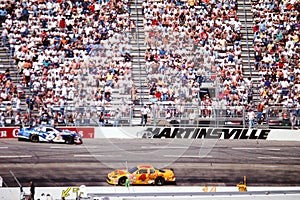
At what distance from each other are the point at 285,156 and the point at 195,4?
28.1ft

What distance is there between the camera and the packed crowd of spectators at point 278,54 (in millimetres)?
27000

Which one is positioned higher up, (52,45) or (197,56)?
(52,45)

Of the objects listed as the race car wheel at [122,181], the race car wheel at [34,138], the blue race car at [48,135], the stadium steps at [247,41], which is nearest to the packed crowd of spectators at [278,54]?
the stadium steps at [247,41]

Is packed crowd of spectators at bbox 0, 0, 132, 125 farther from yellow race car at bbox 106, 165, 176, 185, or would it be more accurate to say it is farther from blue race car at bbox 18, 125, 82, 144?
yellow race car at bbox 106, 165, 176, 185

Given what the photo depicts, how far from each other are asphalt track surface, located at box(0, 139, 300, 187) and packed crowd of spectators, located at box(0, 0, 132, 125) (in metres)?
1.26

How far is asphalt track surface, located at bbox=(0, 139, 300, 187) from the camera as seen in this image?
22203mm

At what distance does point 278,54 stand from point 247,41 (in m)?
1.57

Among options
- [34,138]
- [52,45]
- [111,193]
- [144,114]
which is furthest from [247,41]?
[111,193]

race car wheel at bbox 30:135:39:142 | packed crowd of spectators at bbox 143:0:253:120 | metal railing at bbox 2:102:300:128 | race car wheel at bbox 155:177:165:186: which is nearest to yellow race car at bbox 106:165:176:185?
race car wheel at bbox 155:177:165:186

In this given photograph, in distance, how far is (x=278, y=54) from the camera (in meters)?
29.1

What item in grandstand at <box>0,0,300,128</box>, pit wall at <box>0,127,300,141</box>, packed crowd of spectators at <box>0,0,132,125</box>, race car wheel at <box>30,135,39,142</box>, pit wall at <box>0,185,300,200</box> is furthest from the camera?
race car wheel at <box>30,135,39,142</box>

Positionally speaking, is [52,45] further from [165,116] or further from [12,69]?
[165,116]

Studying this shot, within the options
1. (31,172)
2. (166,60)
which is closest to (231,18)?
(31,172)

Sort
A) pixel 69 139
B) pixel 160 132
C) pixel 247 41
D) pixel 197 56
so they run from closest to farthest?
pixel 197 56
pixel 160 132
pixel 69 139
pixel 247 41
